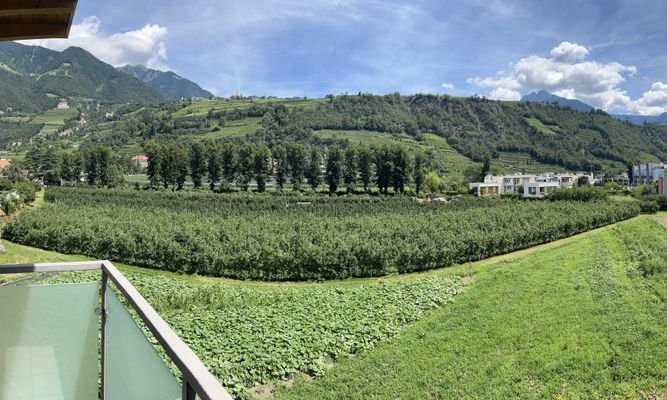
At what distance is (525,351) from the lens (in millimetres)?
9891

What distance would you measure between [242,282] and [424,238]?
9522 mm

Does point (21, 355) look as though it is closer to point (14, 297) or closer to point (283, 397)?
point (14, 297)

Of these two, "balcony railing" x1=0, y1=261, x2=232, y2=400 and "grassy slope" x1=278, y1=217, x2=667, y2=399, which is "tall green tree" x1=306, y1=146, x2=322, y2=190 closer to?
"grassy slope" x1=278, y1=217, x2=667, y2=399

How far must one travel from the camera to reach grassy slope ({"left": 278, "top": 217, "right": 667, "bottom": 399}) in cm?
823

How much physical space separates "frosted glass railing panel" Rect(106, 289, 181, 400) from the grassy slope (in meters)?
5.72

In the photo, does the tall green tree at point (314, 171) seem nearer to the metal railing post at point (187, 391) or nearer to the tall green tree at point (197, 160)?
the tall green tree at point (197, 160)

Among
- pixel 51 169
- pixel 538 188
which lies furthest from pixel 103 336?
pixel 51 169

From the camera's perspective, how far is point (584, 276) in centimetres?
1614

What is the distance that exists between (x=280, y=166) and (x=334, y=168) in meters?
8.52

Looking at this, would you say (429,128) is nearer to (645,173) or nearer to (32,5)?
(645,173)

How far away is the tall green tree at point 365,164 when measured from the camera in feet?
208

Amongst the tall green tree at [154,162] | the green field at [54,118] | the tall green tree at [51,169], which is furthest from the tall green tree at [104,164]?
the green field at [54,118]

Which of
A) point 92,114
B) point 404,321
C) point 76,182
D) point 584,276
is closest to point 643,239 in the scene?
point 584,276

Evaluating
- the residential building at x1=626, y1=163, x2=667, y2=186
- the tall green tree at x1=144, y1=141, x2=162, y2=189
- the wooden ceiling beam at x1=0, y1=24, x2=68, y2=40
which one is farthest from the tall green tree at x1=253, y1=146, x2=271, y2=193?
the residential building at x1=626, y1=163, x2=667, y2=186
